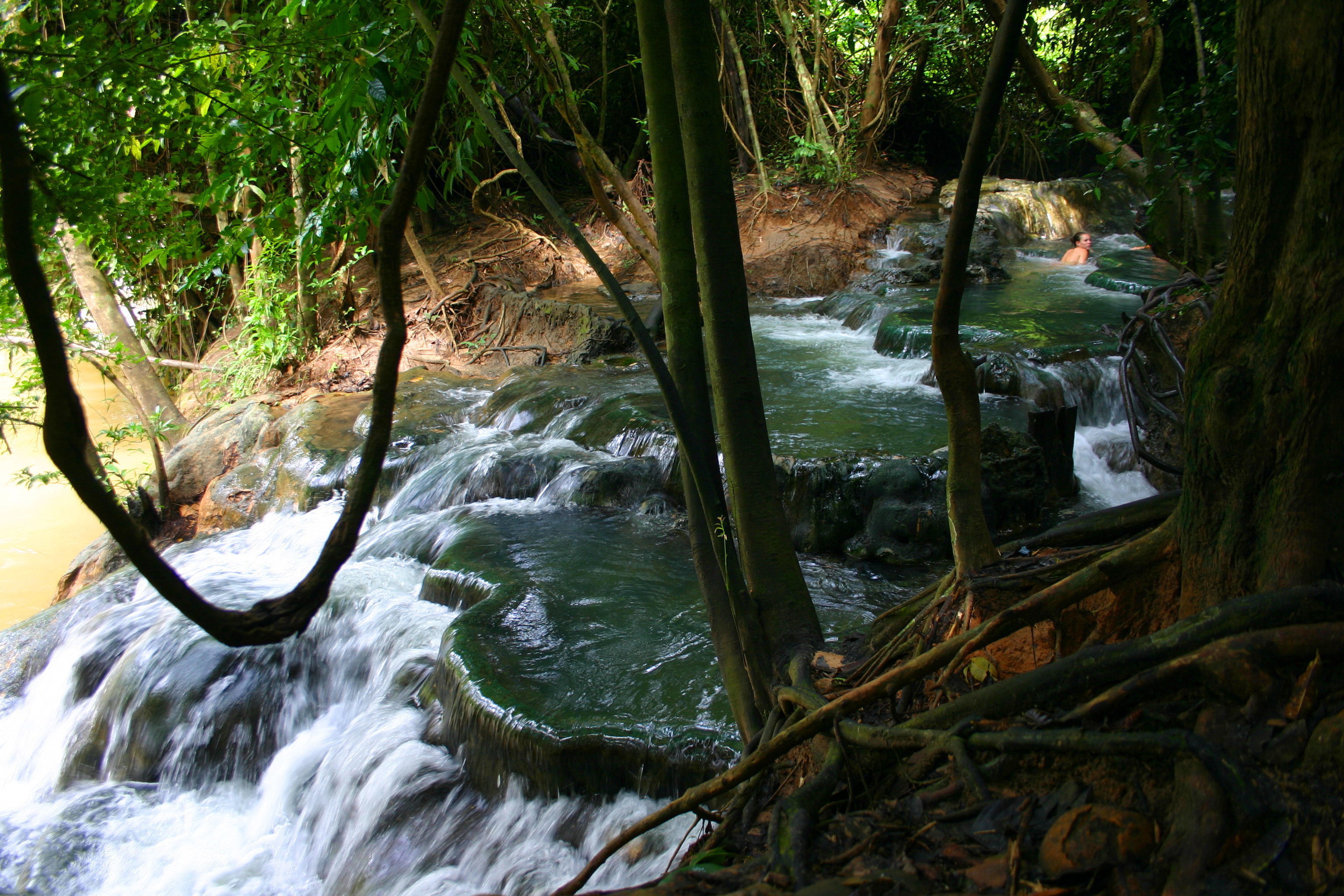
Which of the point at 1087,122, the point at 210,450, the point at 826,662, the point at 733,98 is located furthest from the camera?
the point at 733,98

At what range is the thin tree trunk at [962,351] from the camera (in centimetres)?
221

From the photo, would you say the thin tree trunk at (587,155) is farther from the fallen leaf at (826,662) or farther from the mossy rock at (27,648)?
the mossy rock at (27,648)

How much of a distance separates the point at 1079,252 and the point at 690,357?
12.4 meters

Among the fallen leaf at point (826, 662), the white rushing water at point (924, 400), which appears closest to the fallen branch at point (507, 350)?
the white rushing water at point (924, 400)

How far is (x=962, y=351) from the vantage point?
102 inches

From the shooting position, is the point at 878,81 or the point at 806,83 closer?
the point at 806,83

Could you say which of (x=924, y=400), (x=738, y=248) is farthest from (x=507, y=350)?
(x=738, y=248)

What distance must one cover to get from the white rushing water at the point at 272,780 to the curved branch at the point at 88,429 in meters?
2.36

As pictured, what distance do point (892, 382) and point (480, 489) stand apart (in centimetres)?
406

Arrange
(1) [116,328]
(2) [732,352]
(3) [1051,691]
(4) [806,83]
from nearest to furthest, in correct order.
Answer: (3) [1051,691]
(2) [732,352]
(1) [116,328]
(4) [806,83]

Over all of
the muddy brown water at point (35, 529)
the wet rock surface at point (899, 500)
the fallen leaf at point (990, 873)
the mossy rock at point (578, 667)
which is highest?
the fallen leaf at point (990, 873)

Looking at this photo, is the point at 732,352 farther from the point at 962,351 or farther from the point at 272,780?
the point at 272,780

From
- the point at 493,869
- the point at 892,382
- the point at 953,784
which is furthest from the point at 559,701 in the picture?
the point at 892,382

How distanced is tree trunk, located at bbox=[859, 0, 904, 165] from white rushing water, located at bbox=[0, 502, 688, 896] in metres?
12.4
